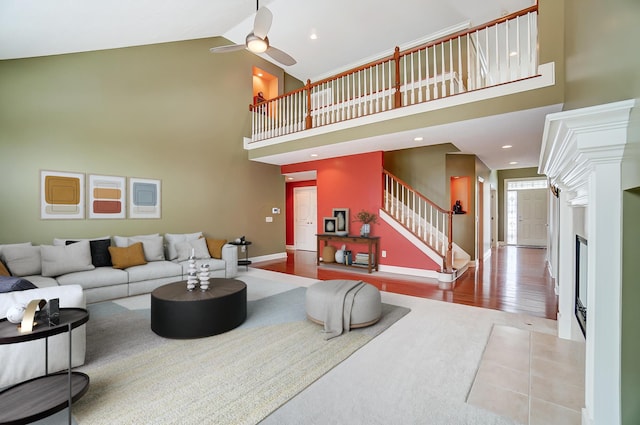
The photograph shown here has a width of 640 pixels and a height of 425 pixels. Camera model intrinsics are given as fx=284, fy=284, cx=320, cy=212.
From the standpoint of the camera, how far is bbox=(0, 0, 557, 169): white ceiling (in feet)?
11.6

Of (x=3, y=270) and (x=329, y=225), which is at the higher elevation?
(x=329, y=225)

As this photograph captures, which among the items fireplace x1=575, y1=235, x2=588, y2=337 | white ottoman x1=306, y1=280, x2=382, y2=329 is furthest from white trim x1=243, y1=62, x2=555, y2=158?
white ottoman x1=306, y1=280, x2=382, y2=329

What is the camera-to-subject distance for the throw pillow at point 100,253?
168 inches

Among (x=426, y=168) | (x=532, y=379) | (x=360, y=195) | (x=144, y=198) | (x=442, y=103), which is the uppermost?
(x=442, y=103)

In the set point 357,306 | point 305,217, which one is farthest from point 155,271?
point 305,217

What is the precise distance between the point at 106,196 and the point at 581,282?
6390 mm

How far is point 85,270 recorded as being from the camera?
3977mm

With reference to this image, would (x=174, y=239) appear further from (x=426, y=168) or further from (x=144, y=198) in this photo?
(x=426, y=168)

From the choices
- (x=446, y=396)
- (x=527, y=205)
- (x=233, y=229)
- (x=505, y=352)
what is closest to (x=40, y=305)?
(x=446, y=396)

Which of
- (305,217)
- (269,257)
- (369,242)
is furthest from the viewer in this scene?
(305,217)

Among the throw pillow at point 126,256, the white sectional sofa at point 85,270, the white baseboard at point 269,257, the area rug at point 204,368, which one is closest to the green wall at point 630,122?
the area rug at point 204,368

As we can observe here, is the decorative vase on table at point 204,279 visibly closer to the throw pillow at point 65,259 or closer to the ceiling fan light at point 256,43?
the throw pillow at point 65,259

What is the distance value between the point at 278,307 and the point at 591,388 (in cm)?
298

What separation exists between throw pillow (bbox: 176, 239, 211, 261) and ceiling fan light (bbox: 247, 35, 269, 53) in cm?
346
